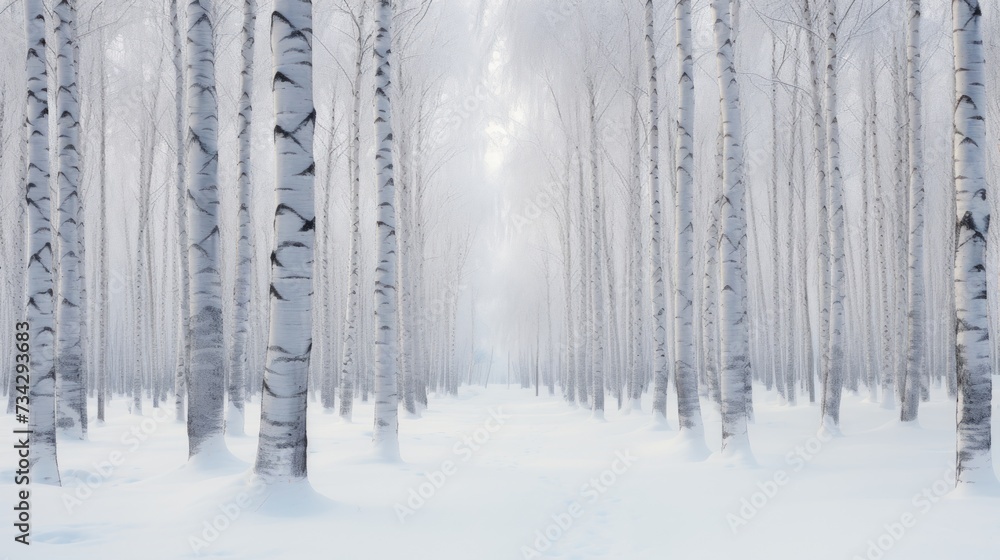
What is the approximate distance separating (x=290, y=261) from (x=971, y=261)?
16.0 ft

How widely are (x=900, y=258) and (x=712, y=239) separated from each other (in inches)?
188

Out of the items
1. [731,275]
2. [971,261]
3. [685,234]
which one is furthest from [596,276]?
[971,261]

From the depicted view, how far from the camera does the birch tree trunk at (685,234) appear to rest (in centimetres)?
733

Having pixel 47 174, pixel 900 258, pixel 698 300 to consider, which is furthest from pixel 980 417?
pixel 698 300

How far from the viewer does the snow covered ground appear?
3.31 m

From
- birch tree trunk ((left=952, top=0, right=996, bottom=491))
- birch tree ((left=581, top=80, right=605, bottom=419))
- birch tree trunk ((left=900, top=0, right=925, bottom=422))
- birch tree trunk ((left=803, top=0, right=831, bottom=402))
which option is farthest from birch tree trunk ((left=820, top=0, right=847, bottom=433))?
birch tree ((left=581, top=80, right=605, bottom=419))

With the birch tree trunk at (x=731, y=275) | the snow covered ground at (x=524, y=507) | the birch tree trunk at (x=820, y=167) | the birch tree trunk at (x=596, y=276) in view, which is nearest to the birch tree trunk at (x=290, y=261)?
the snow covered ground at (x=524, y=507)

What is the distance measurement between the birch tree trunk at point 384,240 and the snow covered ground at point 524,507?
504 mm

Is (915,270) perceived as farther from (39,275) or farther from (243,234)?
(39,275)

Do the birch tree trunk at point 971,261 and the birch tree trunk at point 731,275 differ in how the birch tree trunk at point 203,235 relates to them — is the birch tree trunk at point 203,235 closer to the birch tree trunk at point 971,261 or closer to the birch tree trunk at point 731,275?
the birch tree trunk at point 731,275

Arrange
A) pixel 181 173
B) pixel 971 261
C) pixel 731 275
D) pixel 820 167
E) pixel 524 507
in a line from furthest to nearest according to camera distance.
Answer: pixel 820 167 < pixel 181 173 < pixel 731 275 < pixel 524 507 < pixel 971 261

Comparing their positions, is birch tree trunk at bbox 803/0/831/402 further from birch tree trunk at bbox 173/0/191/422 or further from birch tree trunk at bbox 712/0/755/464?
birch tree trunk at bbox 173/0/191/422

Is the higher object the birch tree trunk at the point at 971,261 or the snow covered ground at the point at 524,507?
the birch tree trunk at the point at 971,261

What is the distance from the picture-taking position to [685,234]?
7762mm
